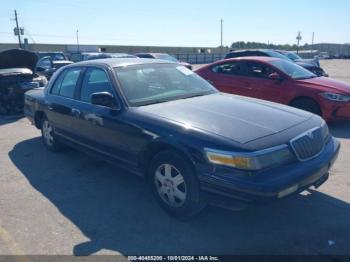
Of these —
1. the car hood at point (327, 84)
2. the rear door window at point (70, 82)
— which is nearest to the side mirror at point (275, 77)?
the car hood at point (327, 84)

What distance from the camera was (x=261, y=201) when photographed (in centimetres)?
304

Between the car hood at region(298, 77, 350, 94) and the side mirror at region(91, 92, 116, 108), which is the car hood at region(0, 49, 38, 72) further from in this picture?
the car hood at region(298, 77, 350, 94)

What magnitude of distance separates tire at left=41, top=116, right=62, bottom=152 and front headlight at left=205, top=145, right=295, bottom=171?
12.1 ft

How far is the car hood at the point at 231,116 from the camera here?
338cm

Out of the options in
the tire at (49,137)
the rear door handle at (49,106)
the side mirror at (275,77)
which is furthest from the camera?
the side mirror at (275,77)

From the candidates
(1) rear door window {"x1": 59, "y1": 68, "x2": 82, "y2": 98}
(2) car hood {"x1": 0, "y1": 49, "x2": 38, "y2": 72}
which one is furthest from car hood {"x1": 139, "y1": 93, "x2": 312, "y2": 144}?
(2) car hood {"x1": 0, "y1": 49, "x2": 38, "y2": 72}

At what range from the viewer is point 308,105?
7.37 m

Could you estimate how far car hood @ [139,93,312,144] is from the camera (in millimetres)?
3375

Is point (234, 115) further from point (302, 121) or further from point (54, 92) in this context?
point (54, 92)

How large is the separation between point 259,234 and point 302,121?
1.29 m

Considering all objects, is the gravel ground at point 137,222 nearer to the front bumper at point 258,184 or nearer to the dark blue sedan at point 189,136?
the dark blue sedan at point 189,136

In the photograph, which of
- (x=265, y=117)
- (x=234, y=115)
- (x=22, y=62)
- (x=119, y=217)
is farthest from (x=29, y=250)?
(x=22, y=62)

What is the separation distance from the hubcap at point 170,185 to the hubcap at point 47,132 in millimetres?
3056

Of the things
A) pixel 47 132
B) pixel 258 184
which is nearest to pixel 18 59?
pixel 47 132
